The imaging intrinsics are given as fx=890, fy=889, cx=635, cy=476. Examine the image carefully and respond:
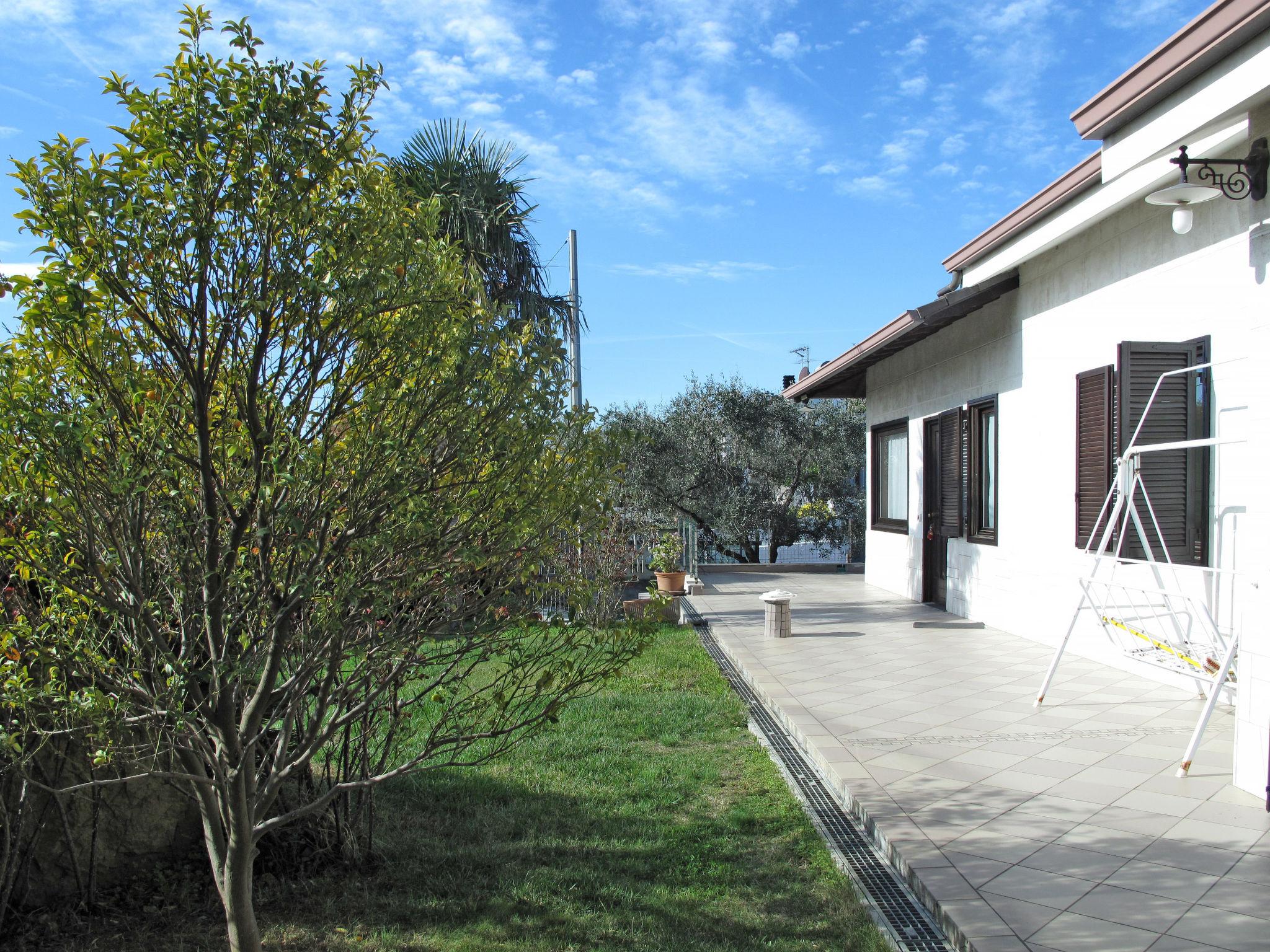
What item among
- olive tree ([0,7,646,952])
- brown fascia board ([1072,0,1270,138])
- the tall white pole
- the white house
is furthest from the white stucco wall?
the tall white pole

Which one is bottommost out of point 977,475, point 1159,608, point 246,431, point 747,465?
point 1159,608

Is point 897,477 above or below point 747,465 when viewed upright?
below

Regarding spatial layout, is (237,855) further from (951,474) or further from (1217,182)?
(951,474)

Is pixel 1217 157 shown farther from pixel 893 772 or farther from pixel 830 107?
pixel 830 107

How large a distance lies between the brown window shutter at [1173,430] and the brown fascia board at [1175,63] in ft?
5.56

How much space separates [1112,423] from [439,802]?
5274 mm

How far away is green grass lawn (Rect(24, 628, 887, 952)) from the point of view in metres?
3.11

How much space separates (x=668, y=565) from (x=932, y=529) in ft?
11.9

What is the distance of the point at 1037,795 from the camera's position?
4.23 m

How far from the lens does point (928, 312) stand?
29.2 feet

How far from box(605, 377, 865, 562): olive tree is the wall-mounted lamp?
12.2 m

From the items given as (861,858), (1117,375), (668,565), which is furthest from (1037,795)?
(668,565)

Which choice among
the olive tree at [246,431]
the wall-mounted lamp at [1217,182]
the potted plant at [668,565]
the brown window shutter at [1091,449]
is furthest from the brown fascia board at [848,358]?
the olive tree at [246,431]

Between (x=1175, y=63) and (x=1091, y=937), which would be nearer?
(x=1091, y=937)
